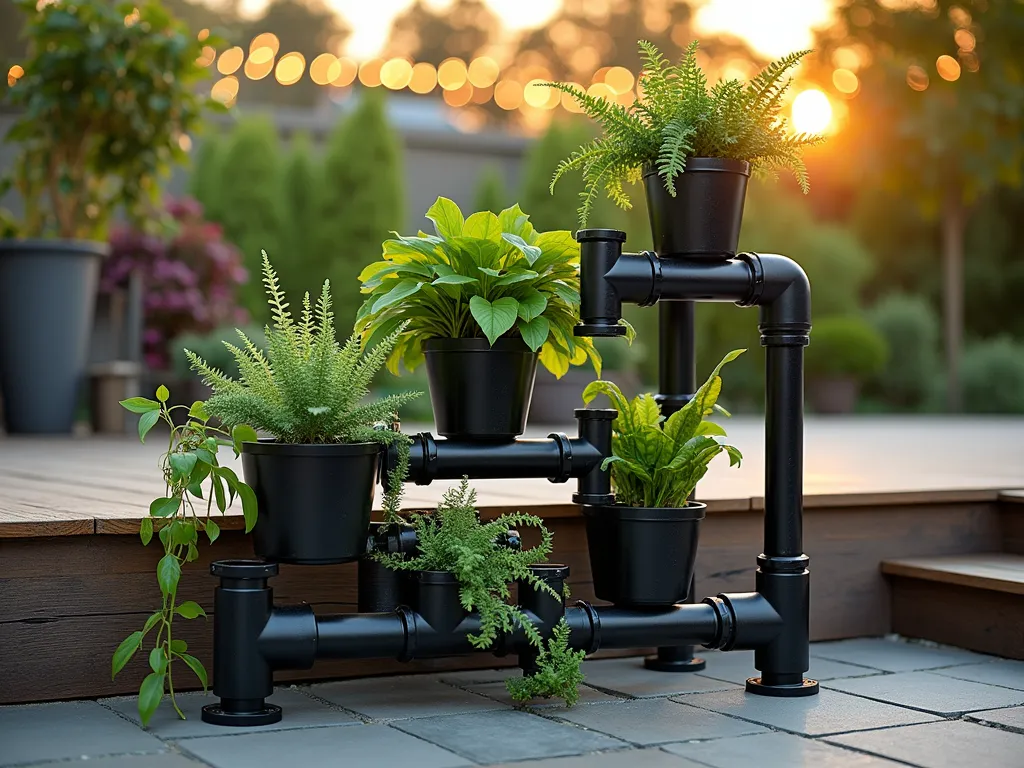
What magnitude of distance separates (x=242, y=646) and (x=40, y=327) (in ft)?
12.9

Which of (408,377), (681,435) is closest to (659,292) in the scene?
(681,435)

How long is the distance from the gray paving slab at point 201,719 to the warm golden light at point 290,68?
64.9 feet

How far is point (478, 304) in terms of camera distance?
2068 millimetres

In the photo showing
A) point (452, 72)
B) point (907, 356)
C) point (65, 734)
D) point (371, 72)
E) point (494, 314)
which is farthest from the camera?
point (452, 72)

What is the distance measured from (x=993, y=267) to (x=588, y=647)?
1305cm

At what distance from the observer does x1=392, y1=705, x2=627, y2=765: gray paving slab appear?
177 cm

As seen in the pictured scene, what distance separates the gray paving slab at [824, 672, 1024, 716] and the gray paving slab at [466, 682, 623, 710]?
0.44 meters

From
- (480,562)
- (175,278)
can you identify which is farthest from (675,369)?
(175,278)

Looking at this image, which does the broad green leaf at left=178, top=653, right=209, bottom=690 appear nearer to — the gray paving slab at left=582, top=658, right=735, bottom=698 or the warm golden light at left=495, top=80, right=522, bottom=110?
the gray paving slab at left=582, top=658, right=735, bottom=698

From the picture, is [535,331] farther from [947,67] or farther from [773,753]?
[947,67]

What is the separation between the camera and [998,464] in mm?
4035

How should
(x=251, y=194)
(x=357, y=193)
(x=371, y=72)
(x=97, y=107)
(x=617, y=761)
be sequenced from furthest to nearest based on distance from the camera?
(x=371, y=72) → (x=357, y=193) → (x=251, y=194) → (x=97, y=107) → (x=617, y=761)

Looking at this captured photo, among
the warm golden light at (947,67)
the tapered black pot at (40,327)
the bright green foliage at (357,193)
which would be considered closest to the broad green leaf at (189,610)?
the tapered black pot at (40,327)

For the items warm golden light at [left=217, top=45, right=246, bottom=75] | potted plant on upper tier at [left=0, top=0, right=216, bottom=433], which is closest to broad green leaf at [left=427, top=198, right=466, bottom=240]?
potted plant on upper tier at [left=0, top=0, right=216, bottom=433]
